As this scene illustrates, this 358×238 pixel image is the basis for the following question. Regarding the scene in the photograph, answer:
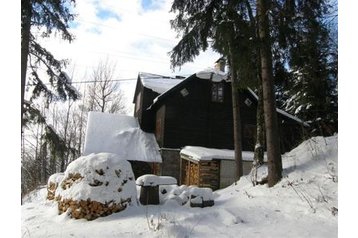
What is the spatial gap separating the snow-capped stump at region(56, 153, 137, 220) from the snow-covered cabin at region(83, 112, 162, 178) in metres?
9.65

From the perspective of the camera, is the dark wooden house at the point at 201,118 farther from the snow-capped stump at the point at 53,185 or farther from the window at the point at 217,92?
the snow-capped stump at the point at 53,185

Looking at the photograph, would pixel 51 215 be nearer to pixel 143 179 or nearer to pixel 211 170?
pixel 143 179

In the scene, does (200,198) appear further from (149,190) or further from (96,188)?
(96,188)

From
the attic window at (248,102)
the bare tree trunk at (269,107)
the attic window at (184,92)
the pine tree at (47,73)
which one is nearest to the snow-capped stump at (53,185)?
the pine tree at (47,73)

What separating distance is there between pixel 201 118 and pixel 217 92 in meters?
1.83

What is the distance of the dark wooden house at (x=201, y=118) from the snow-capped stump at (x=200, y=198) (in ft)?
35.1

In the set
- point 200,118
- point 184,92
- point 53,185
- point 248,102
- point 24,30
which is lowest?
point 53,185

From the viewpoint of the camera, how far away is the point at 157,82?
2141 centimetres

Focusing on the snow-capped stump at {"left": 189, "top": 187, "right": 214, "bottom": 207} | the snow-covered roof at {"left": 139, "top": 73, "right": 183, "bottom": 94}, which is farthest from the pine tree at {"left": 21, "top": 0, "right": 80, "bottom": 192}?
the snow-covered roof at {"left": 139, "top": 73, "right": 183, "bottom": 94}

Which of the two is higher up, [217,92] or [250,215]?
[217,92]

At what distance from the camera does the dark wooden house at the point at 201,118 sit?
18.0 meters

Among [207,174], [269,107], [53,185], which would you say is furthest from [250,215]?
[207,174]

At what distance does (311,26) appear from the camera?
25.5ft

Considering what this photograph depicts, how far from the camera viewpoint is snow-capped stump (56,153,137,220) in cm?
648
